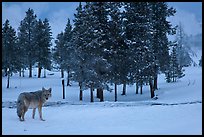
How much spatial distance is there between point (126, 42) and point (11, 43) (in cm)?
2525

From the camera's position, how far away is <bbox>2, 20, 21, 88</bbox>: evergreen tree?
4944 cm

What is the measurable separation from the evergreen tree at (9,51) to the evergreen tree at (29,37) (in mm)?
8104

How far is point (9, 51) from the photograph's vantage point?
49.6m

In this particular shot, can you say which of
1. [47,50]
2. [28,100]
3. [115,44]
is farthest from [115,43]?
[47,50]

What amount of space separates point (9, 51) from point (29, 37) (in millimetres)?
13260

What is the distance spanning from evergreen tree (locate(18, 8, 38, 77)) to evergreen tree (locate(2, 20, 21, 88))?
26.6 ft

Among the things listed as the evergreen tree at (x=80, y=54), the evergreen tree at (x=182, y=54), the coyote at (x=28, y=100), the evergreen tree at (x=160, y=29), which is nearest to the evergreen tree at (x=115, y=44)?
the evergreen tree at (x=80, y=54)

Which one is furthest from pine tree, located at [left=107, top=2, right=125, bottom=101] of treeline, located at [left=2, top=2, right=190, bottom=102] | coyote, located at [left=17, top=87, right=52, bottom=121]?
coyote, located at [left=17, top=87, right=52, bottom=121]

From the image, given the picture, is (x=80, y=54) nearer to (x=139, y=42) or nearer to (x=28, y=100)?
(x=139, y=42)

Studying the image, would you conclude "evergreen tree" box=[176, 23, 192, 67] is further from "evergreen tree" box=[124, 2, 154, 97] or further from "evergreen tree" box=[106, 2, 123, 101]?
"evergreen tree" box=[106, 2, 123, 101]

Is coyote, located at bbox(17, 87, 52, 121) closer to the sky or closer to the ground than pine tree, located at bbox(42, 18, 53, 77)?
closer to the ground

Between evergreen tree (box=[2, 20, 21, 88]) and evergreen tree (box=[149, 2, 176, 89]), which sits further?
evergreen tree (box=[2, 20, 21, 88])

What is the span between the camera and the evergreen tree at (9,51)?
162 ft

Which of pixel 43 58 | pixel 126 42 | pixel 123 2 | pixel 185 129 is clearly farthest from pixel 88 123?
pixel 43 58
